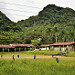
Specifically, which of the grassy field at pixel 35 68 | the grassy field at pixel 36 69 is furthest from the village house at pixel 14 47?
the grassy field at pixel 36 69

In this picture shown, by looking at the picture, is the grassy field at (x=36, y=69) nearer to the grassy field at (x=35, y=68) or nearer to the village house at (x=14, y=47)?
the grassy field at (x=35, y=68)

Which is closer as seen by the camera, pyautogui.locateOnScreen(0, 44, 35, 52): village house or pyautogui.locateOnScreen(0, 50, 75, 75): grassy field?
pyautogui.locateOnScreen(0, 50, 75, 75): grassy field

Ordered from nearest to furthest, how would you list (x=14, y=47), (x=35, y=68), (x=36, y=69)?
(x=36, y=69) < (x=35, y=68) < (x=14, y=47)

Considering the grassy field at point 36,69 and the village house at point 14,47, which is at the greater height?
the grassy field at point 36,69

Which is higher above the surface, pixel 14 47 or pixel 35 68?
pixel 35 68

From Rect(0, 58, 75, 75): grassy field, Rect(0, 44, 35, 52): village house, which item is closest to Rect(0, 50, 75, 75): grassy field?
Rect(0, 58, 75, 75): grassy field

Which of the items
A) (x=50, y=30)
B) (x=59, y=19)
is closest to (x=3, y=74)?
(x=50, y=30)

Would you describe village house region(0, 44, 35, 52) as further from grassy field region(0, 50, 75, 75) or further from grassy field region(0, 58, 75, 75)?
grassy field region(0, 58, 75, 75)

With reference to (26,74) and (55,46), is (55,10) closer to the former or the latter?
(55,46)

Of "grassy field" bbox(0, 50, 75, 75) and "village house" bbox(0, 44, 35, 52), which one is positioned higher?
"grassy field" bbox(0, 50, 75, 75)

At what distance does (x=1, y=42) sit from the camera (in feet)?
194

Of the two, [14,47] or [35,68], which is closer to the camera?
[35,68]

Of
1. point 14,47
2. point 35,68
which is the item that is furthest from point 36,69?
point 14,47

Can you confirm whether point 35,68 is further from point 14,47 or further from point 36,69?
point 14,47
